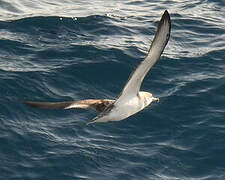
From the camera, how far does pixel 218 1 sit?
23.3 meters

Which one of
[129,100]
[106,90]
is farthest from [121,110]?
[106,90]

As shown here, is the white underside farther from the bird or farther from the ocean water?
the ocean water

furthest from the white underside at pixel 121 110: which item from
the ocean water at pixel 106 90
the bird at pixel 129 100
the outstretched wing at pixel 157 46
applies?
the ocean water at pixel 106 90

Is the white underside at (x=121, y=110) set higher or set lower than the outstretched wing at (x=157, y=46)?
lower

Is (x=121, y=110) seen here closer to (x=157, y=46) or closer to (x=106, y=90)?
(x=157, y=46)

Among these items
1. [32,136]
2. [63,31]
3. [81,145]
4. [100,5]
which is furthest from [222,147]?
[100,5]

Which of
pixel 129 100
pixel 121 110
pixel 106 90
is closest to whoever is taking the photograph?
pixel 121 110

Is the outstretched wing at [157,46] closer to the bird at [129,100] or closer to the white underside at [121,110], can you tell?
the bird at [129,100]

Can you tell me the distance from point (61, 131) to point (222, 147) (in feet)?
12.7

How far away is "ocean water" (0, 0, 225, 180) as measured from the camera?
42.0 feet

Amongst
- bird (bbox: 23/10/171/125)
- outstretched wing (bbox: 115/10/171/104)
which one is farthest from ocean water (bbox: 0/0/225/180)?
outstretched wing (bbox: 115/10/171/104)

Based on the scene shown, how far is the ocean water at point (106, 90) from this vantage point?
504 inches

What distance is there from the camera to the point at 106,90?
15.9 metres

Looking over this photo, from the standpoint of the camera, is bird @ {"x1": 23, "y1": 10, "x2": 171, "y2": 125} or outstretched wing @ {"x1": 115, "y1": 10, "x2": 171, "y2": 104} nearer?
outstretched wing @ {"x1": 115, "y1": 10, "x2": 171, "y2": 104}
